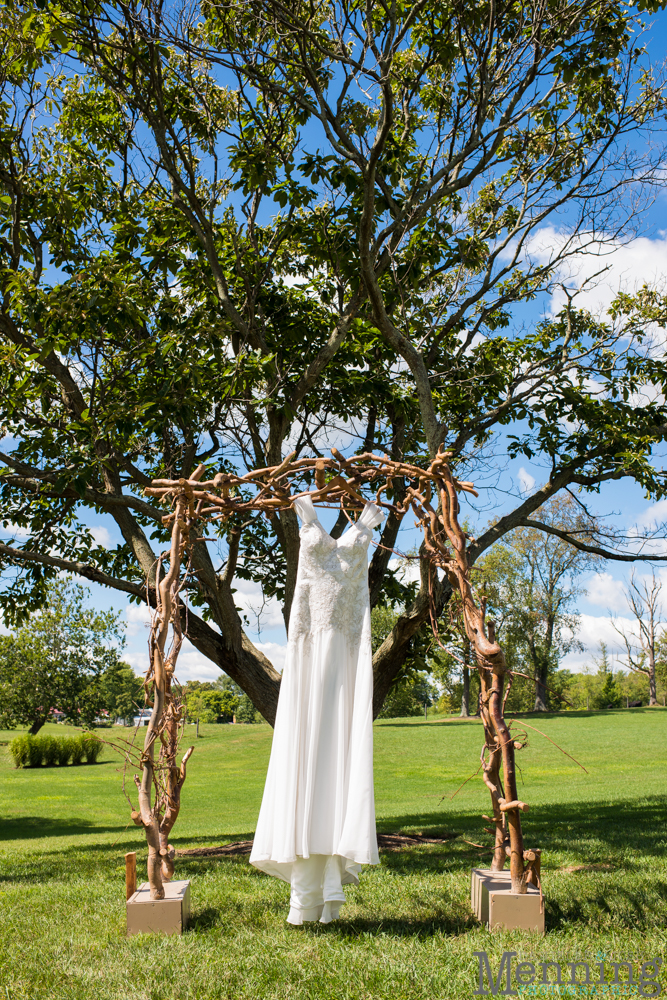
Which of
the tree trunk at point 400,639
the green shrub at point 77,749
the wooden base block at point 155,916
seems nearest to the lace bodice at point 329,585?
the wooden base block at point 155,916

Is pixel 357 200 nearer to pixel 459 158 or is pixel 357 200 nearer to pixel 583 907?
pixel 459 158

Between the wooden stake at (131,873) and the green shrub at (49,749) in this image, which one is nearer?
the wooden stake at (131,873)

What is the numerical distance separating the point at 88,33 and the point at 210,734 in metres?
37.4

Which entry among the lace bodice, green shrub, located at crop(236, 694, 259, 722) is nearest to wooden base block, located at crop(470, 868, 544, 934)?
the lace bodice

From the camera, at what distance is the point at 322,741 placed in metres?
4.32

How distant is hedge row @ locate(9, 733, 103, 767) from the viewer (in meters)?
27.3

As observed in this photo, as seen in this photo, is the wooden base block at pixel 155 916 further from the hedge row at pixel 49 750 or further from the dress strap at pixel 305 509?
the hedge row at pixel 49 750

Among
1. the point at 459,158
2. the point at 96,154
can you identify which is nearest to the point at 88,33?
the point at 96,154

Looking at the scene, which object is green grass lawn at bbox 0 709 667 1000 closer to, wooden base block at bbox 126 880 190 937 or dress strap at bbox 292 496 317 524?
wooden base block at bbox 126 880 190 937

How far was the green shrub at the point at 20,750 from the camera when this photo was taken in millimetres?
27172

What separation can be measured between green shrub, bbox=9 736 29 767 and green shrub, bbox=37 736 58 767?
574 millimetres

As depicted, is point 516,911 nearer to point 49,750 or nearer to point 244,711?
point 49,750

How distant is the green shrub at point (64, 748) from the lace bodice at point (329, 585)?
1077 inches

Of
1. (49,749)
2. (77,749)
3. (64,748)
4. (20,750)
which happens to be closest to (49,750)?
(49,749)
